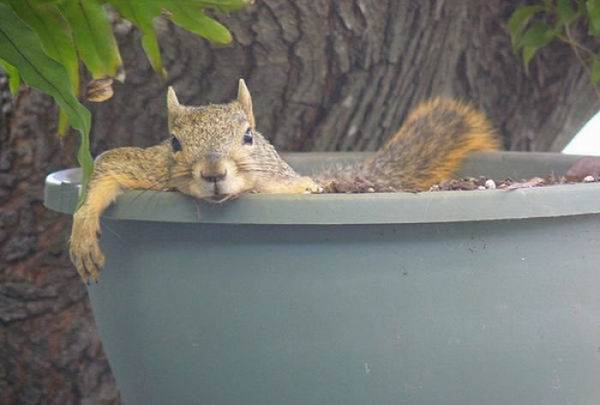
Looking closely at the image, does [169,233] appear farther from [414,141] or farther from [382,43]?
[382,43]

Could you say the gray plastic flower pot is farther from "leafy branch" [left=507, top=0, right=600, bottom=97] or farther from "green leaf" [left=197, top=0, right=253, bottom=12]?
"leafy branch" [left=507, top=0, right=600, bottom=97]

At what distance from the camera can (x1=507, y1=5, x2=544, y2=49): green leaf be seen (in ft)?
5.65

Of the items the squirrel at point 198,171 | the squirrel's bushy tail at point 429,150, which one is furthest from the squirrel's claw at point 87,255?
the squirrel's bushy tail at point 429,150

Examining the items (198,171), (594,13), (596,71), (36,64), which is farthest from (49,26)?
(596,71)

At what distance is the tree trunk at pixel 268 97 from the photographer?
1683 mm

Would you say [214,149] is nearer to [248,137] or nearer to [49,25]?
[248,137]

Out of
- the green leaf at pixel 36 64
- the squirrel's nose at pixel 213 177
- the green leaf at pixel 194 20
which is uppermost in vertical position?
the green leaf at pixel 194 20

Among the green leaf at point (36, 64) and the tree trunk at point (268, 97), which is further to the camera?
the tree trunk at point (268, 97)

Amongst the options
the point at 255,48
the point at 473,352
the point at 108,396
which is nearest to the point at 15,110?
the point at 255,48

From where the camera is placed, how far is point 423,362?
1.10 metres

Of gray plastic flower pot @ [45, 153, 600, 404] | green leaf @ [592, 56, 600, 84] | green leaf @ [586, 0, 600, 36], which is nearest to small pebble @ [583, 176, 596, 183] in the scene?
gray plastic flower pot @ [45, 153, 600, 404]

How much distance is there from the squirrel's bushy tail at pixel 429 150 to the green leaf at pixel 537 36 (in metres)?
0.23

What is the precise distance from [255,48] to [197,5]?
485 mm

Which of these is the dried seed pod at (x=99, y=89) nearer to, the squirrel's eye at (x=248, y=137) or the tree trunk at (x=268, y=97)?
the squirrel's eye at (x=248, y=137)
